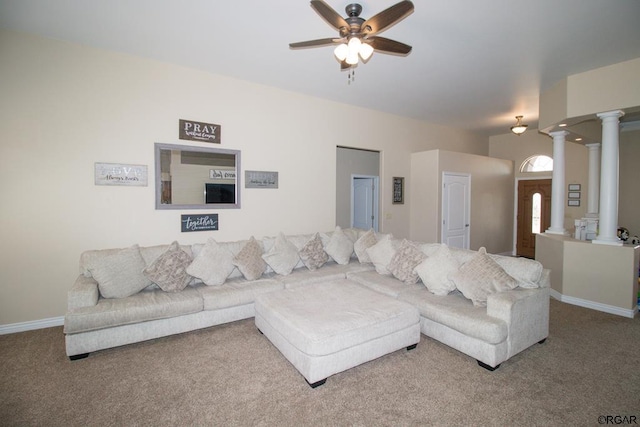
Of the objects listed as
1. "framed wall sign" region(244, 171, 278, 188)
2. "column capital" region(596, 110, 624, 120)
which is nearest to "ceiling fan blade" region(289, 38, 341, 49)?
"framed wall sign" region(244, 171, 278, 188)

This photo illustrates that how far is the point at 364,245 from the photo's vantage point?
4465 mm

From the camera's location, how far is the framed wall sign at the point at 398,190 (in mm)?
6207

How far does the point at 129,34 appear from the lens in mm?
3117

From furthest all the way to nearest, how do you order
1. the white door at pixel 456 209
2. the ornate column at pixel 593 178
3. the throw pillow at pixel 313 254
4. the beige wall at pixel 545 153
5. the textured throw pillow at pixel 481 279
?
the beige wall at pixel 545 153, the white door at pixel 456 209, the ornate column at pixel 593 178, the throw pillow at pixel 313 254, the textured throw pillow at pixel 481 279

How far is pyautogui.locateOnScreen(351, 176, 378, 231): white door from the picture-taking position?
6926 mm

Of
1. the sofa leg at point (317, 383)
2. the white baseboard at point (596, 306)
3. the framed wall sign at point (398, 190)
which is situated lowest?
the sofa leg at point (317, 383)

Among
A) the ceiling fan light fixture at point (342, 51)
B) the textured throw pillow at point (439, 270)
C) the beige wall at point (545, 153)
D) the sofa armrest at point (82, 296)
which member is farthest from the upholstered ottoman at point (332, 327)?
the beige wall at point (545, 153)

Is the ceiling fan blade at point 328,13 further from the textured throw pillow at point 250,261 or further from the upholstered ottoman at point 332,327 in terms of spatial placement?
the textured throw pillow at point 250,261

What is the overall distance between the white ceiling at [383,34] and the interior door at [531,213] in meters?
3.71

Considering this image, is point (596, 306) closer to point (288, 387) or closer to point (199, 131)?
point (288, 387)

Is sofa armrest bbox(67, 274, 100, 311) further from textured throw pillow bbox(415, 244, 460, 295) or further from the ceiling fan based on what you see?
textured throw pillow bbox(415, 244, 460, 295)

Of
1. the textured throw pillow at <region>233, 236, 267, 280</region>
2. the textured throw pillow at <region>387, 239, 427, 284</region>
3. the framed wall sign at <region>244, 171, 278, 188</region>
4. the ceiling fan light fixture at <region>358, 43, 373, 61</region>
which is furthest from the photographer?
the framed wall sign at <region>244, 171, 278, 188</region>

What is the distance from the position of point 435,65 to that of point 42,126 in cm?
457

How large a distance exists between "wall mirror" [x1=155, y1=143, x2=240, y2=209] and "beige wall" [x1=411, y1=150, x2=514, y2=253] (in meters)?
3.87
